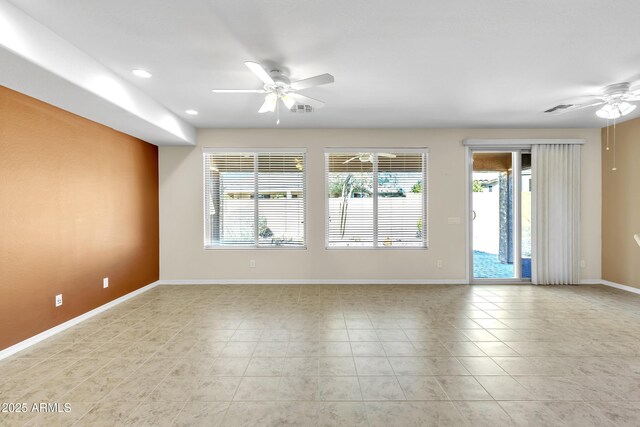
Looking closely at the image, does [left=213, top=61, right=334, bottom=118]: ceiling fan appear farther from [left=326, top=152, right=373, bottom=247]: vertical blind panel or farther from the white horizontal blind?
the white horizontal blind

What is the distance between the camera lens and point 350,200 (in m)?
5.36

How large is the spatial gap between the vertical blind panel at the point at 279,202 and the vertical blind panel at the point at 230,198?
7.1 inches

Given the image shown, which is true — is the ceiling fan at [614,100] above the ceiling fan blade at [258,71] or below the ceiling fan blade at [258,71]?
above

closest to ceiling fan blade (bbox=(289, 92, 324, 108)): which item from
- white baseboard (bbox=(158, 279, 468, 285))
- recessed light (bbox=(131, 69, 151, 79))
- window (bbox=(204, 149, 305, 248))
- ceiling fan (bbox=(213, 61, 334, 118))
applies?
ceiling fan (bbox=(213, 61, 334, 118))

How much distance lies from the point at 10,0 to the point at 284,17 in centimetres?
184

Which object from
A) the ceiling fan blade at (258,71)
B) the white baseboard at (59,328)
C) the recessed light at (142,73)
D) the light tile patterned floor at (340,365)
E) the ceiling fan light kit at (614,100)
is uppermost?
the recessed light at (142,73)

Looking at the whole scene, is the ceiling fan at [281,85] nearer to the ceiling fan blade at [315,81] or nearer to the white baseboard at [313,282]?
the ceiling fan blade at [315,81]

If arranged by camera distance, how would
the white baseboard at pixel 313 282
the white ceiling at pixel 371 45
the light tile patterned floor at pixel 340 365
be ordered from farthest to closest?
the white baseboard at pixel 313 282, the white ceiling at pixel 371 45, the light tile patterned floor at pixel 340 365

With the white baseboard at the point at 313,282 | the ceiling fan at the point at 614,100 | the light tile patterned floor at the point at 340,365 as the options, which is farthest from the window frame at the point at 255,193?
the ceiling fan at the point at 614,100

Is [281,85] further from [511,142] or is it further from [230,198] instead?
[511,142]

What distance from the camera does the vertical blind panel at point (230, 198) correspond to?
5.36 meters

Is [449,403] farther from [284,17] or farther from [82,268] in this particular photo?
[82,268]

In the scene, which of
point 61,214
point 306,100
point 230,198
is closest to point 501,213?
point 306,100

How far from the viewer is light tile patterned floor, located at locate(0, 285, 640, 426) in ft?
6.42
